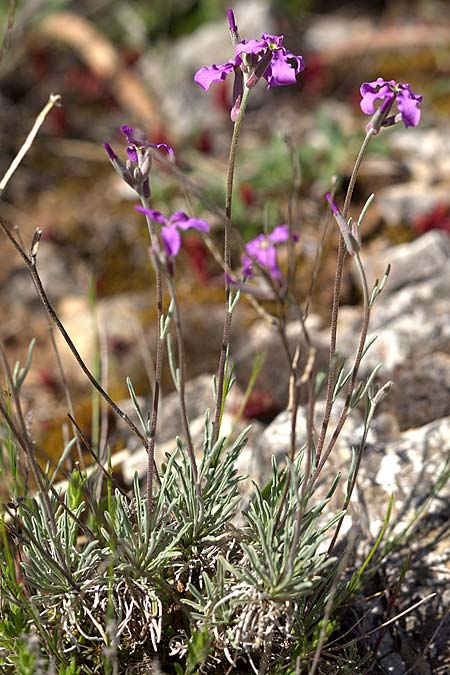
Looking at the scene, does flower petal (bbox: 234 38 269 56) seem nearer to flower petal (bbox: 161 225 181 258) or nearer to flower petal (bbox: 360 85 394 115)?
flower petal (bbox: 360 85 394 115)

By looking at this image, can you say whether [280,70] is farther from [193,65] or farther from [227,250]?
[193,65]

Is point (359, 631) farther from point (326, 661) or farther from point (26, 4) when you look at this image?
point (26, 4)

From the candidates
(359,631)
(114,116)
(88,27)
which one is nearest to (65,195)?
(114,116)

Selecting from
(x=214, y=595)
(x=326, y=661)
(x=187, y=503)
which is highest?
(x=187, y=503)

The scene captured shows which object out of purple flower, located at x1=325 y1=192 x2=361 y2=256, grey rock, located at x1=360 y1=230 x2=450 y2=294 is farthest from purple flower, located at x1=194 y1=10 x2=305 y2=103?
grey rock, located at x1=360 y1=230 x2=450 y2=294

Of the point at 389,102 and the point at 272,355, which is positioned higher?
the point at 389,102

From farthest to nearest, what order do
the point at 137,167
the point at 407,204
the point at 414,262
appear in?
the point at 407,204
the point at 414,262
the point at 137,167

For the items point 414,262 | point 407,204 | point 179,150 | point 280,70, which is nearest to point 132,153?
point 280,70
